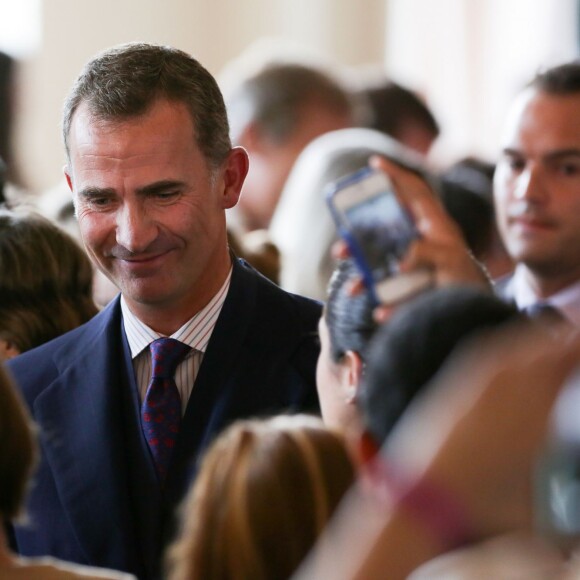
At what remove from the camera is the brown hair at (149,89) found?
7.09ft

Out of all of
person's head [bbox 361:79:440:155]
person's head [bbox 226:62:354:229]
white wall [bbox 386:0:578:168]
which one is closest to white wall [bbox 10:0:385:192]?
white wall [bbox 386:0:578:168]

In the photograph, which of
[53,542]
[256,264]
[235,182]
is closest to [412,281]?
[235,182]

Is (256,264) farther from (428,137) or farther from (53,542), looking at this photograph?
(428,137)

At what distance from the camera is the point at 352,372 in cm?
208

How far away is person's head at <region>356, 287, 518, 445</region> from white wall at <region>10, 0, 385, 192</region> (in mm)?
5198

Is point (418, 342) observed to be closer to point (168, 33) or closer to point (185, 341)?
point (185, 341)

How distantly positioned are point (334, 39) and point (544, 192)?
17.6 ft

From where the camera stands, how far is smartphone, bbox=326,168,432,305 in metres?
2.09

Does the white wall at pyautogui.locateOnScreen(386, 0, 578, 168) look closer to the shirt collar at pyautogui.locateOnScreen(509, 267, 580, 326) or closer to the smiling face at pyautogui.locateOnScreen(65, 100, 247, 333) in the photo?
the shirt collar at pyautogui.locateOnScreen(509, 267, 580, 326)

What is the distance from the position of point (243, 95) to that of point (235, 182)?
2.56 meters

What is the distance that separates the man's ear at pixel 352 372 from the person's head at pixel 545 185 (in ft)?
3.46

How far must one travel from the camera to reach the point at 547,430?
3.68 feet

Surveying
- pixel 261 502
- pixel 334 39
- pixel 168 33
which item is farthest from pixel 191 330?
pixel 334 39

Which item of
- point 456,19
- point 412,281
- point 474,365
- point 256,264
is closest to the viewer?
point 474,365
